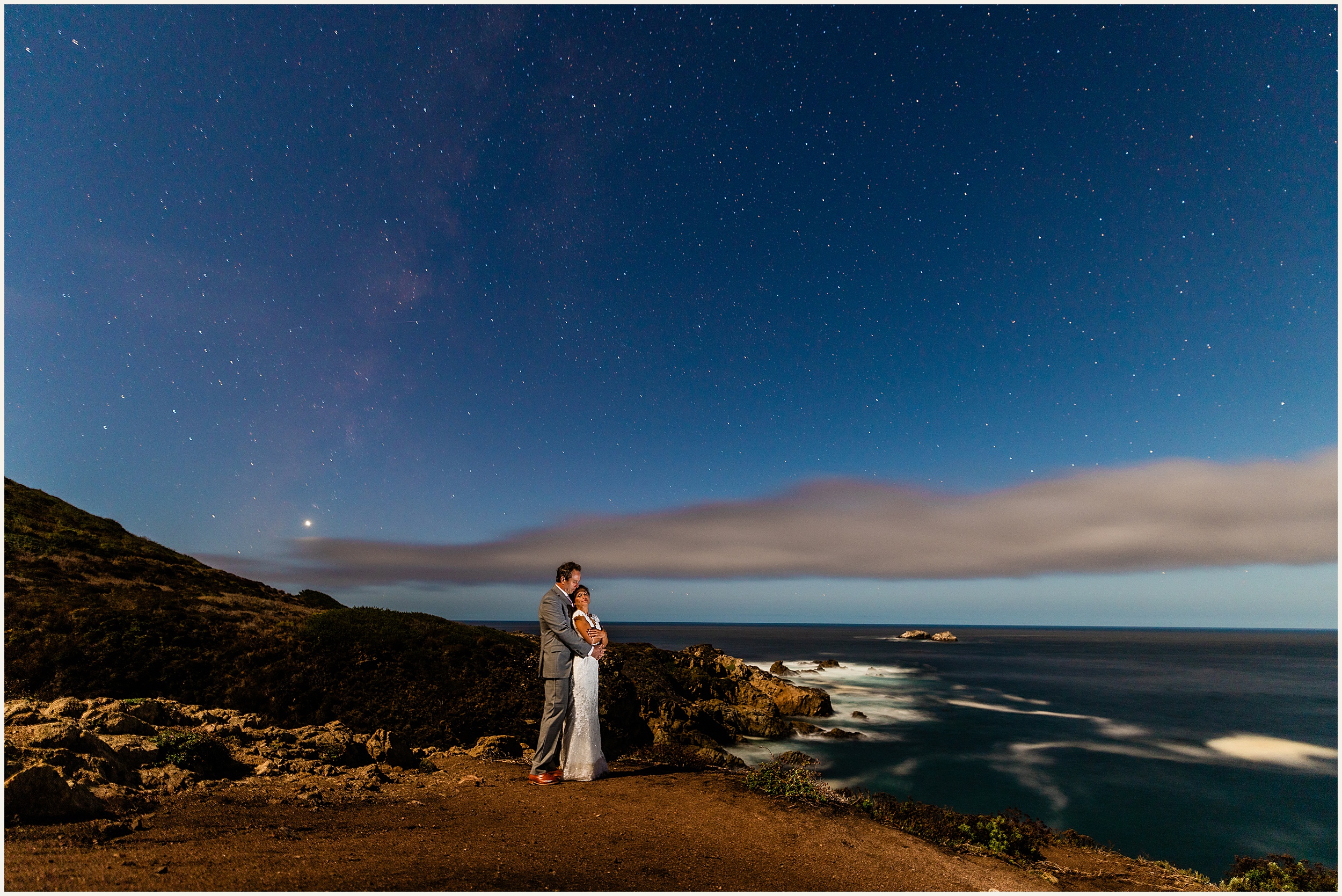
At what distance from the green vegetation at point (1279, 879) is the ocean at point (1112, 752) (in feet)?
28.9

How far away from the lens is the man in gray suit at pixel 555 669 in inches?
334

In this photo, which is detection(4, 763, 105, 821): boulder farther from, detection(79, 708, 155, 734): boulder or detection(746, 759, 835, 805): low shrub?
detection(746, 759, 835, 805): low shrub

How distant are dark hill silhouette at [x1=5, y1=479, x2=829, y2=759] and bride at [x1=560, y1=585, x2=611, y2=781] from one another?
454 centimetres

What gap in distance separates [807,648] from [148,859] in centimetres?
10280

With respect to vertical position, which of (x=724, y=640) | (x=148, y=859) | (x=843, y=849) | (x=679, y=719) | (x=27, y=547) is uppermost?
(x=27, y=547)

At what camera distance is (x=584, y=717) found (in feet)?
28.5

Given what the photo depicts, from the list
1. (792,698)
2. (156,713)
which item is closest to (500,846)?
(156,713)

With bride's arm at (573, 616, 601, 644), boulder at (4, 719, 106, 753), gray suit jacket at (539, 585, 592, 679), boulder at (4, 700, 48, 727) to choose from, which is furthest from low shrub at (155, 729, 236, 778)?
bride's arm at (573, 616, 601, 644)

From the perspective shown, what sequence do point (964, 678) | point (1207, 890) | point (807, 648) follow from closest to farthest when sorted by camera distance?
point (1207, 890), point (964, 678), point (807, 648)

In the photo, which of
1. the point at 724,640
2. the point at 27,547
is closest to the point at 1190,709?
the point at 27,547

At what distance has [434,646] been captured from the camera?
61.1ft

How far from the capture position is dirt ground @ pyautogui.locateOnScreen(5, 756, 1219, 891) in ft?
16.6

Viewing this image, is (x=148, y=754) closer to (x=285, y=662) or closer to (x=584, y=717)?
(x=584, y=717)

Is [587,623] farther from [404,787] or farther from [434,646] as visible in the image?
[434,646]
